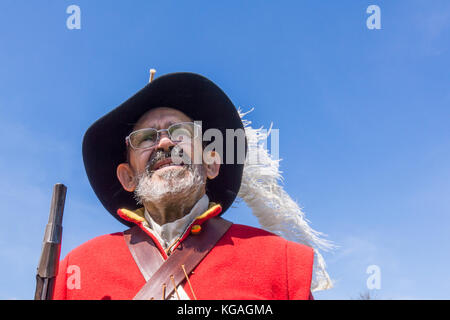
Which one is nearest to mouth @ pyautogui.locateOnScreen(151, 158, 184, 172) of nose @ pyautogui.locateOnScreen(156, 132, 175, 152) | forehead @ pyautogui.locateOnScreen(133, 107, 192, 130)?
nose @ pyautogui.locateOnScreen(156, 132, 175, 152)

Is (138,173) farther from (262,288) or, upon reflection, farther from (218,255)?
(262,288)

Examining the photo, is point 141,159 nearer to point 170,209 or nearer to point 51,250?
point 170,209

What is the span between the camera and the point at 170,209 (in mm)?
4098

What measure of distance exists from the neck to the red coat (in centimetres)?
28

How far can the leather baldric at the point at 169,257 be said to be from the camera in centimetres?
336

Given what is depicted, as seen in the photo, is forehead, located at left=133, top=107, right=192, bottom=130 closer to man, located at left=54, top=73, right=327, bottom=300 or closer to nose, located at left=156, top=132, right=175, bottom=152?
man, located at left=54, top=73, right=327, bottom=300

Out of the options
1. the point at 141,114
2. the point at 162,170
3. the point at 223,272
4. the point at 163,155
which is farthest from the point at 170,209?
the point at 141,114

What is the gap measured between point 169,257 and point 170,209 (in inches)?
25.4

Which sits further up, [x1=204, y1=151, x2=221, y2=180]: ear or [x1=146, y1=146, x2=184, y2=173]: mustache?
[x1=204, y1=151, x2=221, y2=180]: ear

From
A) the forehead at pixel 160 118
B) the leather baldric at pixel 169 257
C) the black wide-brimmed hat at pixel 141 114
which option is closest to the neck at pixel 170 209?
the leather baldric at pixel 169 257

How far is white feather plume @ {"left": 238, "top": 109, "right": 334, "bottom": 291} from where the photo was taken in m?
5.10

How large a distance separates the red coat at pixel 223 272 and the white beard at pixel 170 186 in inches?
11.4

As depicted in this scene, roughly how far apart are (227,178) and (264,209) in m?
0.70
